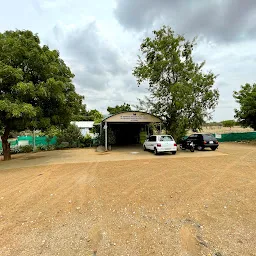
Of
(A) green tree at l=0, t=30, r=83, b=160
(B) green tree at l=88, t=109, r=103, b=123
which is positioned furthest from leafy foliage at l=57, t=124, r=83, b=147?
(B) green tree at l=88, t=109, r=103, b=123

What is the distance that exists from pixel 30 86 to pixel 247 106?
22793mm

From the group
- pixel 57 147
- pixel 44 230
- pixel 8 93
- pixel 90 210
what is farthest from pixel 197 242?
pixel 57 147

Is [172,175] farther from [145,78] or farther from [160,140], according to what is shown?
[145,78]

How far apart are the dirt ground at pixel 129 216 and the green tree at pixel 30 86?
170 inches

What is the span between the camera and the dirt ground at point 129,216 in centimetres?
309

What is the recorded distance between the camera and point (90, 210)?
14.8 ft

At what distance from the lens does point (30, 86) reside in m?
9.60

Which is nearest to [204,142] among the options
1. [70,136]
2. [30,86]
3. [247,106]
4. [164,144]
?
[164,144]

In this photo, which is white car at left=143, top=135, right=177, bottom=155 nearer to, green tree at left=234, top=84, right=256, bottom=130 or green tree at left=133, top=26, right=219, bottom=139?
green tree at left=133, top=26, right=219, bottom=139

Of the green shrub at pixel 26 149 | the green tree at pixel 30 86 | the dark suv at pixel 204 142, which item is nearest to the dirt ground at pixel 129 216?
the green tree at pixel 30 86

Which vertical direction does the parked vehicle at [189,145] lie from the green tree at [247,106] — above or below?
below

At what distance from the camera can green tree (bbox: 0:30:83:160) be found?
9.62 metres

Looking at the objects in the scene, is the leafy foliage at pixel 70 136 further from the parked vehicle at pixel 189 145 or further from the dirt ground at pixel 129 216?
the dirt ground at pixel 129 216

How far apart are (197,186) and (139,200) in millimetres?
2257
